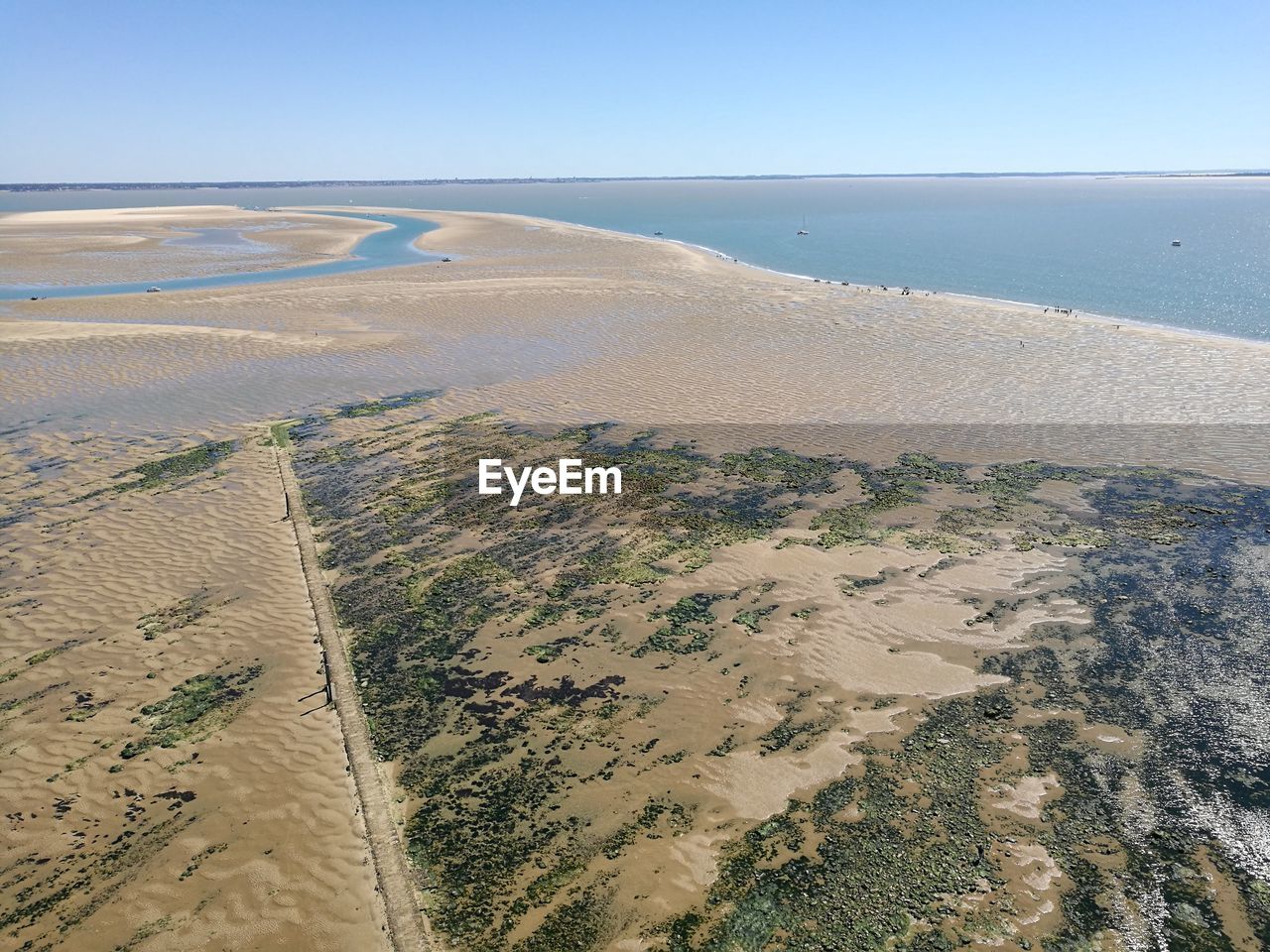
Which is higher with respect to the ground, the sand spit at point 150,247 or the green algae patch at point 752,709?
the sand spit at point 150,247

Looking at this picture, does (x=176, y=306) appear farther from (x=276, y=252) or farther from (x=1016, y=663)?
(x=1016, y=663)

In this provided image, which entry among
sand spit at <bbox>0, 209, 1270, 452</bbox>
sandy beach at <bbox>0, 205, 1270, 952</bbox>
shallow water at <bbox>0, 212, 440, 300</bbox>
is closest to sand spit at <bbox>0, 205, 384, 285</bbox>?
shallow water at <bbox>0, 212, 440, 300</bbox>

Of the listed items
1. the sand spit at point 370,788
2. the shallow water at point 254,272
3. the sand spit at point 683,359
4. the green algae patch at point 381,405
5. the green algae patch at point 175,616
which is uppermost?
the shallow water at point 254,272

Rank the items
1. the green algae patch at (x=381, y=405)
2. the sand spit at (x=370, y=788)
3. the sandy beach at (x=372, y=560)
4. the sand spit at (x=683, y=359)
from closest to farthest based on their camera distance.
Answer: the sand spit at (x=370, y=788), the sandy beach at (x=372, y=560), the green algae patch at (x=381, y=405), the sand spit at (x=683, y=359)

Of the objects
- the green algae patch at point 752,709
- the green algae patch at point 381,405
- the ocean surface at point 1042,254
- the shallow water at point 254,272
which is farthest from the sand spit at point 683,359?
the ocean surface at point 1042,254

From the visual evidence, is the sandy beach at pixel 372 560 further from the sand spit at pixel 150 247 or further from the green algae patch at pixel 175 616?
the sand spit at pixel 150 247

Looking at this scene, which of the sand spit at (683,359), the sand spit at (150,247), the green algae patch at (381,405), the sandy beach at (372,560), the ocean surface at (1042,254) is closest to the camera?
the sandy beach at (372,560)

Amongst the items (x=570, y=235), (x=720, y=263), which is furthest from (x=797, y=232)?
(x=720, y=263)

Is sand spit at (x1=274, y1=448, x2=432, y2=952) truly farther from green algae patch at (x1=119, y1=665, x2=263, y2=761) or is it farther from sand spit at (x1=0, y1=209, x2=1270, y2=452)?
sand spit at (x1=0, y1=209, x2=1270, y2=452)

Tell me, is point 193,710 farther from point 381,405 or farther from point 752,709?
point 381,405
